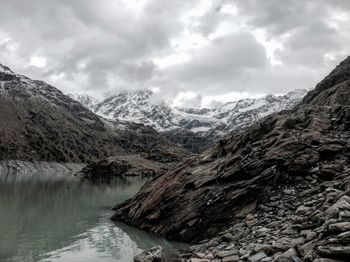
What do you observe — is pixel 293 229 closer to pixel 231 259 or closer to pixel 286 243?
pixel 286 243

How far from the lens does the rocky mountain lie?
2627 cm

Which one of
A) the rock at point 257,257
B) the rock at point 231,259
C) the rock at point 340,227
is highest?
the rock at point 340,227

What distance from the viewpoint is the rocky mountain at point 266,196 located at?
86.2 ft

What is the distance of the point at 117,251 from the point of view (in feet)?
138

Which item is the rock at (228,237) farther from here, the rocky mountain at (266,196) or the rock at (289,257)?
the rock at (289,257)

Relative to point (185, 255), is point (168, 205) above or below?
above

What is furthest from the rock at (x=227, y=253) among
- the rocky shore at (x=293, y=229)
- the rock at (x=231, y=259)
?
the rock at (x=231, y=259)

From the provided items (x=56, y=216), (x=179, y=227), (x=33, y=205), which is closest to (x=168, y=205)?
(x=179, y=227)

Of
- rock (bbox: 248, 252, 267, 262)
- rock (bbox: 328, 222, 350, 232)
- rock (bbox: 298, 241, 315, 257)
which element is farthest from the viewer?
rock (bbox: 248, 252, 267, 262)

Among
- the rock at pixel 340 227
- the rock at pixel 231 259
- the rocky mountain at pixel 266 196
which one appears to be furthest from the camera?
the rock at pixel 231 259

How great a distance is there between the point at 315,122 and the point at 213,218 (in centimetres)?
1802

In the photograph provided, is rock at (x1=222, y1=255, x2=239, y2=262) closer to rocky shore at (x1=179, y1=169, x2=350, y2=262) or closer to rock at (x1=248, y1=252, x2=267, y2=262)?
rocky shore at (x1=179, y1=169, x2=350, y2=262)

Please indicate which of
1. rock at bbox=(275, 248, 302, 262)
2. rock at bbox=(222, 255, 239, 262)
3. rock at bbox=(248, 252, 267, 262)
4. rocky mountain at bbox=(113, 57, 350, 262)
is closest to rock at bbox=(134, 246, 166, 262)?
rocky mountain at bbox=(113, 57, 350, 262)

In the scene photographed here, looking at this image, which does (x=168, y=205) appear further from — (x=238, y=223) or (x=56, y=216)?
(x=56, y=216)
